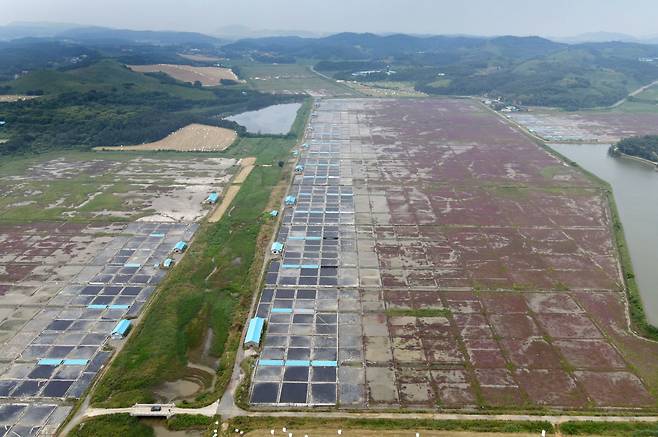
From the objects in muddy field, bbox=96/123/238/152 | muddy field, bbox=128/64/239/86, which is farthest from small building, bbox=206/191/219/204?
muddy field, bbox=128/64/239/86

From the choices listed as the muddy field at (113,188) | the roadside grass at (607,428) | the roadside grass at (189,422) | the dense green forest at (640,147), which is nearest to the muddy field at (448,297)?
the roadside grass at (607,428)

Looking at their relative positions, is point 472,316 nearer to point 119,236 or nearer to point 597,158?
point 119,236

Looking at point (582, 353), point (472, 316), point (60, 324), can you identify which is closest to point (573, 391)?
point (582, 353)

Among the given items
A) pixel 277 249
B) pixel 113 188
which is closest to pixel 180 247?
pixel 277 249

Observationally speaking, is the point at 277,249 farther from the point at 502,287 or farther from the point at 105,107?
the point at 105,107

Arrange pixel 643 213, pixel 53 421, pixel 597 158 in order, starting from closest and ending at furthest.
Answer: pixel 53 421 → pixel 643 213 → pixel 597 158

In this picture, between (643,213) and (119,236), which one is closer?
(119,236)

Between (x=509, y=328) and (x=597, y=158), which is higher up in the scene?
(x=597, y=158)
